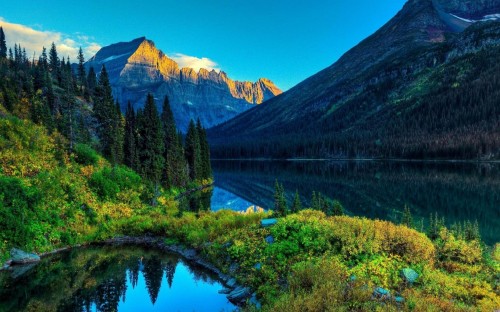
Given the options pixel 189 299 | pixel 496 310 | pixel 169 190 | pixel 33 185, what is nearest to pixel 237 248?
pixel 189 299

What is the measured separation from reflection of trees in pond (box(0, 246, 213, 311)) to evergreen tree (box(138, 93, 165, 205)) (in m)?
27.5

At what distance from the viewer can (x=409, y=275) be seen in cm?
1521

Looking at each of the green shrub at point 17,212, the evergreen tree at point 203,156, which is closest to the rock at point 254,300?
the green shrub at point 17,212

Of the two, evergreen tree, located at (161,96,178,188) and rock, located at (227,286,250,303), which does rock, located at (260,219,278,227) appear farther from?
evergreen tree, located at (161,96,178,188)

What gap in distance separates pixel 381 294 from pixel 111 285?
16.5 metres

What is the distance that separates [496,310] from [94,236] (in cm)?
3015

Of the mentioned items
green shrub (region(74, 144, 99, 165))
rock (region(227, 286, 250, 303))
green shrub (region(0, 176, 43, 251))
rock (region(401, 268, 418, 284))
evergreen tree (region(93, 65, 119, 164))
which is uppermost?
evergreen tree (region(93, 65, 119, 164))

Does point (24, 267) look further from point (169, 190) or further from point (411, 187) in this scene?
point (411, 187)

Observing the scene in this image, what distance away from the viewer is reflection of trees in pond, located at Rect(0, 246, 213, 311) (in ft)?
60.6

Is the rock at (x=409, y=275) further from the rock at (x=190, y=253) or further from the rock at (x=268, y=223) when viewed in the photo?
the rock at (x=190, y=253)

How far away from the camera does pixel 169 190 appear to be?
2345 inches

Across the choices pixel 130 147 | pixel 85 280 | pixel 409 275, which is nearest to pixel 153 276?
pixel 85 280

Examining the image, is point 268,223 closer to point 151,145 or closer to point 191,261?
point 191,261

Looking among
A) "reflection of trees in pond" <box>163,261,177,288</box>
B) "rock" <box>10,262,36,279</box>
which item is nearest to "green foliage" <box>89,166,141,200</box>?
"rock" <box>10,262,36,279</box>
